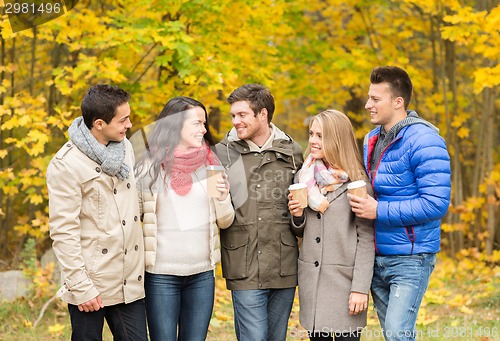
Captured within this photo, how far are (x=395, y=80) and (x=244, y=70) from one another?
3.91 meters

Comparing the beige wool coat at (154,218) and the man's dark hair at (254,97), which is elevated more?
the man's dark hair at (254,97)

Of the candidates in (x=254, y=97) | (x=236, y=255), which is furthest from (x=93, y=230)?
(x=254, y=97)

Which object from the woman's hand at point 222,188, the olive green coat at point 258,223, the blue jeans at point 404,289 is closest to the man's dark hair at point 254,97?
the olive green coat at point 258,223

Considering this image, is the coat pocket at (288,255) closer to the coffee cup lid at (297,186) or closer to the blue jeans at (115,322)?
the coffee cup lid at (297,186)

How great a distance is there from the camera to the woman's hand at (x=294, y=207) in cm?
336

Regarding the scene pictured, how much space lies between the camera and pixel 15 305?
233 inches

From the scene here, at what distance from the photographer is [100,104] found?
3139 millimetres

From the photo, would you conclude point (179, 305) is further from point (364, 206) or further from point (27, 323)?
point (27, 323)

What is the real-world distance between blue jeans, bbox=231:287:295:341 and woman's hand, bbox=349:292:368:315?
0.38 meters

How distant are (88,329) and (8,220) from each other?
563cm

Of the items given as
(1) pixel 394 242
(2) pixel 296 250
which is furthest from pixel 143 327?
(1) pixel 394 242

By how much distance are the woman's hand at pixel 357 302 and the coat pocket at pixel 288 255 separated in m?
0.37

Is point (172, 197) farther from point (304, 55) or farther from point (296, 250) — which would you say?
point (304, 55)

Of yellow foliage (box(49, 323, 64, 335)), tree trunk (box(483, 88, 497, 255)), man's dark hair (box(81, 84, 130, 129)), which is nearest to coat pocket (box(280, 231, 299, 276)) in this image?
man's dark hair (box(81, 84, 130, 129))
